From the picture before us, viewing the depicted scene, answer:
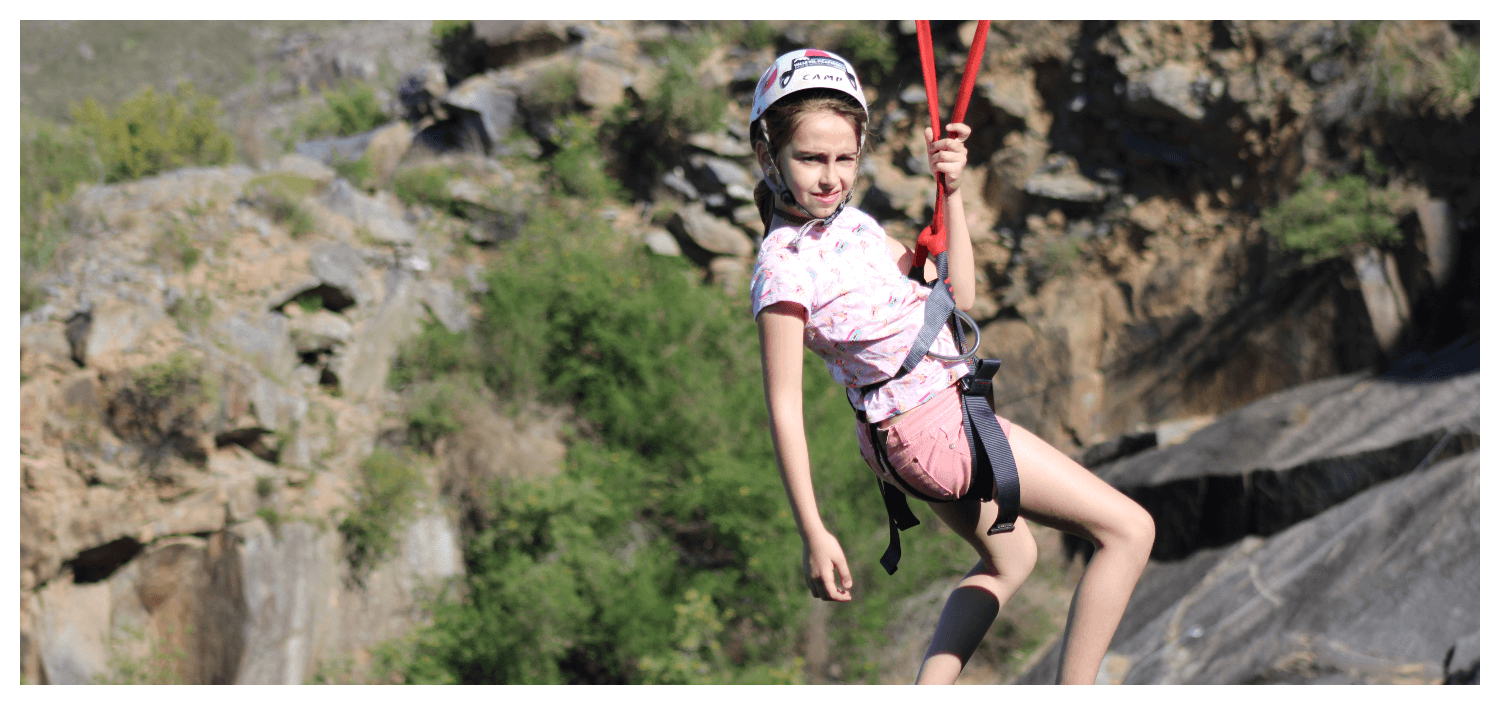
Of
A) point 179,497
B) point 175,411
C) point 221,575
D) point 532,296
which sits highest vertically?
point 532,296

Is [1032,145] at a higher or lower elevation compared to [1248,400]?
higher

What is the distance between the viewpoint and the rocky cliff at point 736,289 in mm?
5977

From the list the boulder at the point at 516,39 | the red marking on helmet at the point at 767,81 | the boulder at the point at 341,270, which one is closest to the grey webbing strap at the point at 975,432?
the red marking on helmet at the point at 767,81

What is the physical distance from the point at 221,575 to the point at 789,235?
629 centimetres

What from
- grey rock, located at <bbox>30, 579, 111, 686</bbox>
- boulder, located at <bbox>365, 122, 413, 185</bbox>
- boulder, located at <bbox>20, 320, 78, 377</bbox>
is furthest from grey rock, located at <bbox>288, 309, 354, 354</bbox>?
boulder, located at <bbox>365, 122, 413, 185</bbox>

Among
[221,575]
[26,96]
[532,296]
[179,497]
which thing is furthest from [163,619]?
[26,96]

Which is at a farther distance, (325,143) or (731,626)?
(325,143)

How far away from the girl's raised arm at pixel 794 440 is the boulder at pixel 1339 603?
3780 millimetres

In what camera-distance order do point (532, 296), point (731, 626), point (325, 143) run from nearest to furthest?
1. point (731, 626)
2. point (532, 296)
3. point (325, 143)

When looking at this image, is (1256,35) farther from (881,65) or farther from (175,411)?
(175,411)

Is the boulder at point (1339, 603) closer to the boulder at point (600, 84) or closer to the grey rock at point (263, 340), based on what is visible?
the grey rock at point (263, 340)

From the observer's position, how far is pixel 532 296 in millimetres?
9141

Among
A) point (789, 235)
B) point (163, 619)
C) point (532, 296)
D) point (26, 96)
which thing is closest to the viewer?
point (789, 235)

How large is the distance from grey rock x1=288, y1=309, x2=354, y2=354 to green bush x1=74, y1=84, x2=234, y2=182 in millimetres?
2650
